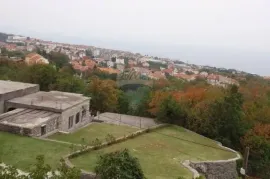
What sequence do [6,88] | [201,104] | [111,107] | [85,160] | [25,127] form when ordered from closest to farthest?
1. [85,160]
2. [25,127]
3. [6,88]
4. [201,104]
5. [111,107]

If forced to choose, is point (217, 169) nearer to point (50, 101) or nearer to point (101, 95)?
point (50, 101)

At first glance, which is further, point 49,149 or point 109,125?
point 109,125

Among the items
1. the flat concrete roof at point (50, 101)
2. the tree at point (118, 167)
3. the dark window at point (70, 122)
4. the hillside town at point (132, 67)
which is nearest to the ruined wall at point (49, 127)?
the flat concrete roof at point (50, 101)

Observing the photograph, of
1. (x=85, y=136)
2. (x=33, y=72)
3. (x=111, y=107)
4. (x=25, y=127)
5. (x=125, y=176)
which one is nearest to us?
(x=125, y=176)

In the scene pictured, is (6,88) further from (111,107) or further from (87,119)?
(111,107)

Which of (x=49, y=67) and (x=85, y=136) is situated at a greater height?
(x=49, y=67)

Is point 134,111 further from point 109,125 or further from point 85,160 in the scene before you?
point 85,160

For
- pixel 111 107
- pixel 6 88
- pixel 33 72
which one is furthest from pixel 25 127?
pixel 33 72
